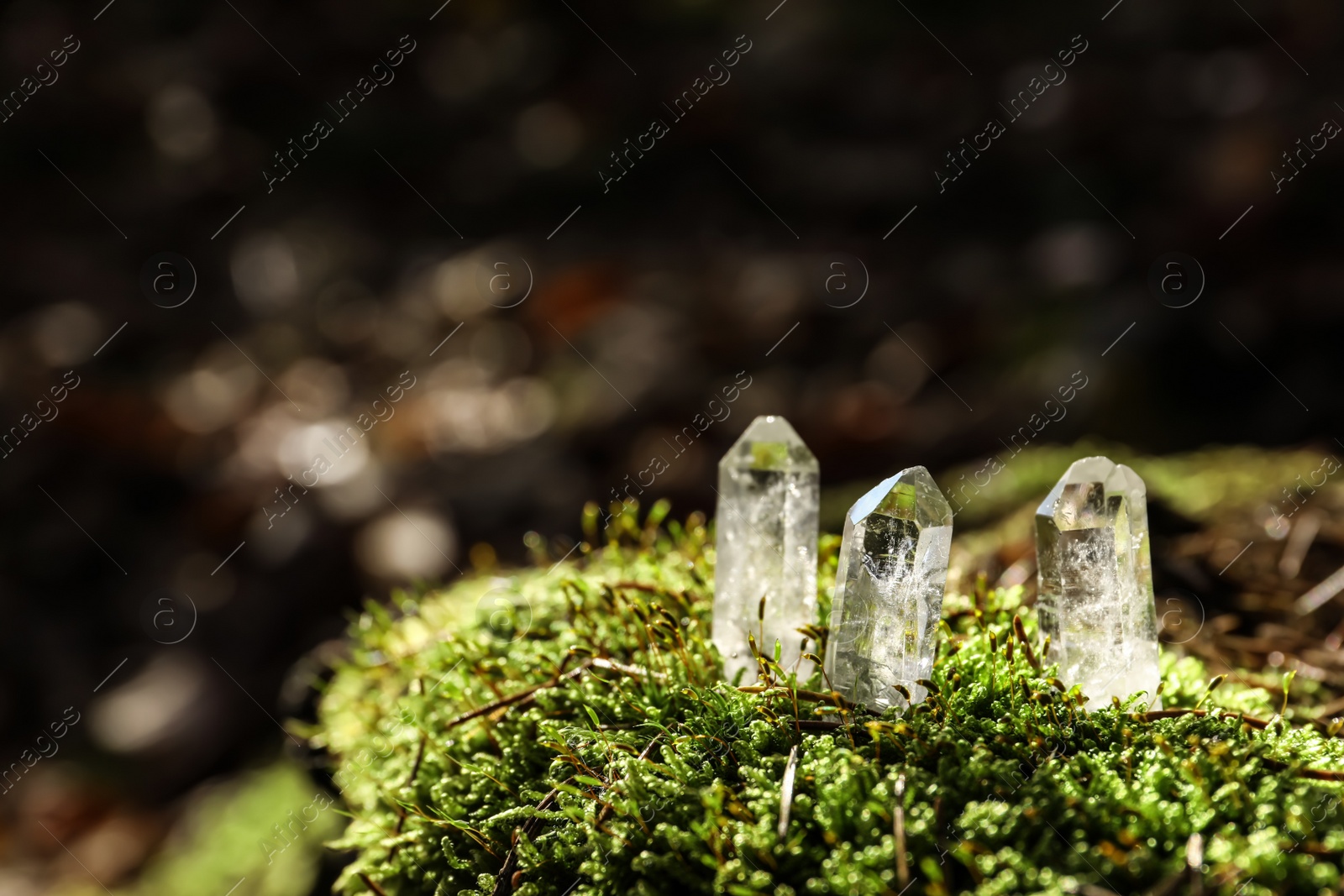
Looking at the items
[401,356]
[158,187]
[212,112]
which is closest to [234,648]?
[401,356]

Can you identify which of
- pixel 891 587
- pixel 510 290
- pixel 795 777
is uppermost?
pixel 510 290

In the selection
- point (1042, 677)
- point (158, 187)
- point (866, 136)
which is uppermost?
point (866, 136)

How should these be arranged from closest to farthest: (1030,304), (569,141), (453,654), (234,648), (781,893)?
(781,893)
(453,654)
(234,648)
(1030,304)
(569,141)

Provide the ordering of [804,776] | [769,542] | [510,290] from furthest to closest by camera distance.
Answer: [510,290], [769,542], [804,776]

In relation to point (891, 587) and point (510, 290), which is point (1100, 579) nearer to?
point (891, 587)

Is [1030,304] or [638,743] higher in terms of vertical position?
[1030,304]

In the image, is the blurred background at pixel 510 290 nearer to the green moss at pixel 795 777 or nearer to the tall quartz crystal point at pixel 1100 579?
the green moss at pixel 795 777

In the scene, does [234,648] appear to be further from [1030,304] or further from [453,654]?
[1030,304]

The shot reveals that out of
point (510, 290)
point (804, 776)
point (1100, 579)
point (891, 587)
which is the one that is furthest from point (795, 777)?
point (510, 290)
